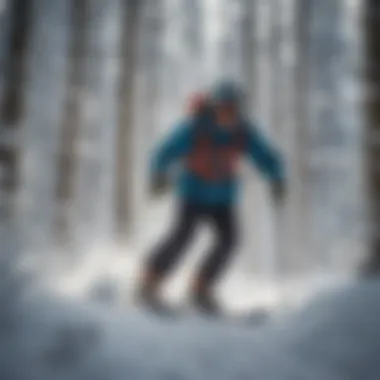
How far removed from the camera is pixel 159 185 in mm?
1357

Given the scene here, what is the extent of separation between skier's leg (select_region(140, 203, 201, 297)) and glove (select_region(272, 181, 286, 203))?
136 mm

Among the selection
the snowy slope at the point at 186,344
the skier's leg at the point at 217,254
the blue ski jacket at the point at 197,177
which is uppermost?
the blue ski jacket at the point at 197,177

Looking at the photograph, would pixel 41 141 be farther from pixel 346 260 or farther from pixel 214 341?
pixel 346 260

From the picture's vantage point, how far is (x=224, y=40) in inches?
57.8

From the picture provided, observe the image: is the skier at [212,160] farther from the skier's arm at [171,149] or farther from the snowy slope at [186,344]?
A: the snowy slope at [186,344]

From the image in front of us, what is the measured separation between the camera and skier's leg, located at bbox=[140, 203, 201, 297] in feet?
Answer: 4.25

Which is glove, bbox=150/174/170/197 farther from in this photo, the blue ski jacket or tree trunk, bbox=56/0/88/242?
tree trunk, bbox=56/0/88/242

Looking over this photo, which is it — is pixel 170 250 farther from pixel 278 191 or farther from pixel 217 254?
pixel 278 191

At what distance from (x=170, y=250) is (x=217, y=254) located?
81mm

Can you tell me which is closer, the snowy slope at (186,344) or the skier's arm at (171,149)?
the snowy slope at (186,344)

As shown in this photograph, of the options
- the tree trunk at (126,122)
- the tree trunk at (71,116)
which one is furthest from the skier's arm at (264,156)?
the tree trunk at (71,116)

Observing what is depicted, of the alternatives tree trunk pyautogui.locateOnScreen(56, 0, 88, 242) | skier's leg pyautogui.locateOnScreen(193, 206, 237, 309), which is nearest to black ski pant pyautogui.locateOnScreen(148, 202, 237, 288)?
skier's leg pyautogui.locateOnScreen(193, 206, 237, 309)

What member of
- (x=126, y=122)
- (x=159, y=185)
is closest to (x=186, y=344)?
(x=159, y=185)

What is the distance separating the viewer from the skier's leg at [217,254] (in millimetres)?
1288
